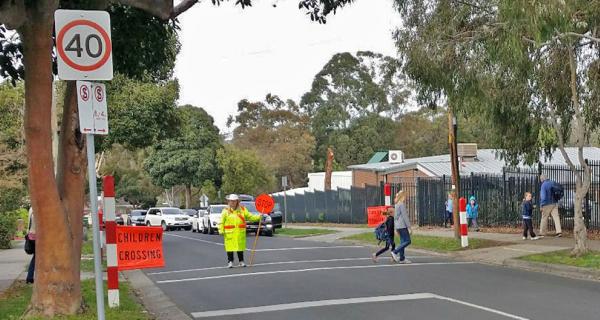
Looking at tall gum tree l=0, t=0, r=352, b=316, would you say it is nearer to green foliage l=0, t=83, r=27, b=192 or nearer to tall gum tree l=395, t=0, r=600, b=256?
tall gum tree l=395, t=0, r=600, b=256

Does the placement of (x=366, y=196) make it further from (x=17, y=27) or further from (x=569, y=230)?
(x=17, y=27)

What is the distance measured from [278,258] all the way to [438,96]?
19.2 ft

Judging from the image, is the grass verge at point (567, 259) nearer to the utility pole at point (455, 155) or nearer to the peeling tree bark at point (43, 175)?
the utility pole at point (455, 155)

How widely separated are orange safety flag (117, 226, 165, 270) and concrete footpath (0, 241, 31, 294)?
3.92 meters

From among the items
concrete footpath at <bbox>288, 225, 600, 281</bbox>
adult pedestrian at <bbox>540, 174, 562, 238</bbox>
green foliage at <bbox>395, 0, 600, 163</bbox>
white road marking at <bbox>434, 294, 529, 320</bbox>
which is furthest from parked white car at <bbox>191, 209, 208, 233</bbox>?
white road marking at <bbox>434, 294, 529, 320</bbox>

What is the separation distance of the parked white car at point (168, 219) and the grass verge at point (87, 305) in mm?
30248

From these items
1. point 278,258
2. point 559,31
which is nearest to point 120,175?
point 278,258

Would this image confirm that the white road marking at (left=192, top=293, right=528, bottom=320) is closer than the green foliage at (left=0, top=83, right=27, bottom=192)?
Yes

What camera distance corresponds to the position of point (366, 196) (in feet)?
120

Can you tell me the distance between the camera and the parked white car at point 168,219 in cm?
4338

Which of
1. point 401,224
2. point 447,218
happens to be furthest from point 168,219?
point 401,224

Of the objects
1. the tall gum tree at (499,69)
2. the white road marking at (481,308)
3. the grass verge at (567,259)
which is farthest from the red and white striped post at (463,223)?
the white road marking at (481,308)

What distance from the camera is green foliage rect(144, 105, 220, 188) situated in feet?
185

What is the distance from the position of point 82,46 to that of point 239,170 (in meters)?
48.9
